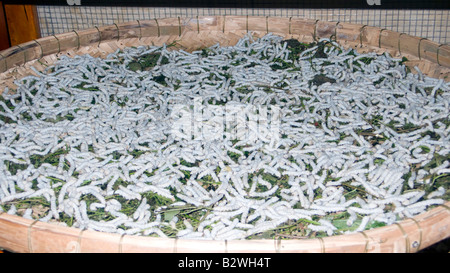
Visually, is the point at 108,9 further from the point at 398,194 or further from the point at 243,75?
the point at 398,194

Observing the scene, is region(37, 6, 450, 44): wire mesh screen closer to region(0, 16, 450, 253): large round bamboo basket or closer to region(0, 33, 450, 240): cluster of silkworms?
region(0, 16, 450, 253): large round bamboo basket

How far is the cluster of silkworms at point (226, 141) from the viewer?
2.05 m

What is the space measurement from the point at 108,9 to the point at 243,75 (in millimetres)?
2217

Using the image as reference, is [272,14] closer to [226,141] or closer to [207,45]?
[207,45]

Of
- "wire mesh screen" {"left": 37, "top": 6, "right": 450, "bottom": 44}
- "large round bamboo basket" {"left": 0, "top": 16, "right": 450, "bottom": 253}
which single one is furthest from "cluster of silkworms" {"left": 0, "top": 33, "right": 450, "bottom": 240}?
"wire mesh screen" {"left": 37, "top": 6, "right": 450, "bottom": 44}

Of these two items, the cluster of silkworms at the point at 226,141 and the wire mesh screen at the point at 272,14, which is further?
the wire mesh screen at the point at 272,14

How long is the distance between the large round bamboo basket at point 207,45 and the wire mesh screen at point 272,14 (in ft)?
3.01

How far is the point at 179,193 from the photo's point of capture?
7.13 feet

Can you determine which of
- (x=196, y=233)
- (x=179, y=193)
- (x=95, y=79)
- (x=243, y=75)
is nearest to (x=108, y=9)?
(x=95, y=79)

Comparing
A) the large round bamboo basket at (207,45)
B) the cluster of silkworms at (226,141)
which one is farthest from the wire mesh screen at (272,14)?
the cluster of silkworms at (226,141)


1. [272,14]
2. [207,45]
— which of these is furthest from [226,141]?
[272,14]

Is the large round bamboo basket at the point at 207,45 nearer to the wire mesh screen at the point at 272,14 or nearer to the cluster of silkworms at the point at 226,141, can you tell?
the cluster of silkworms at the point at 226,141

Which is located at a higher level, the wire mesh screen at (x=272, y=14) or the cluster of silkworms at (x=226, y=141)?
the wire mesh screen at (x=272, y=14)

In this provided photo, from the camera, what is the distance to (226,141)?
2.52m
